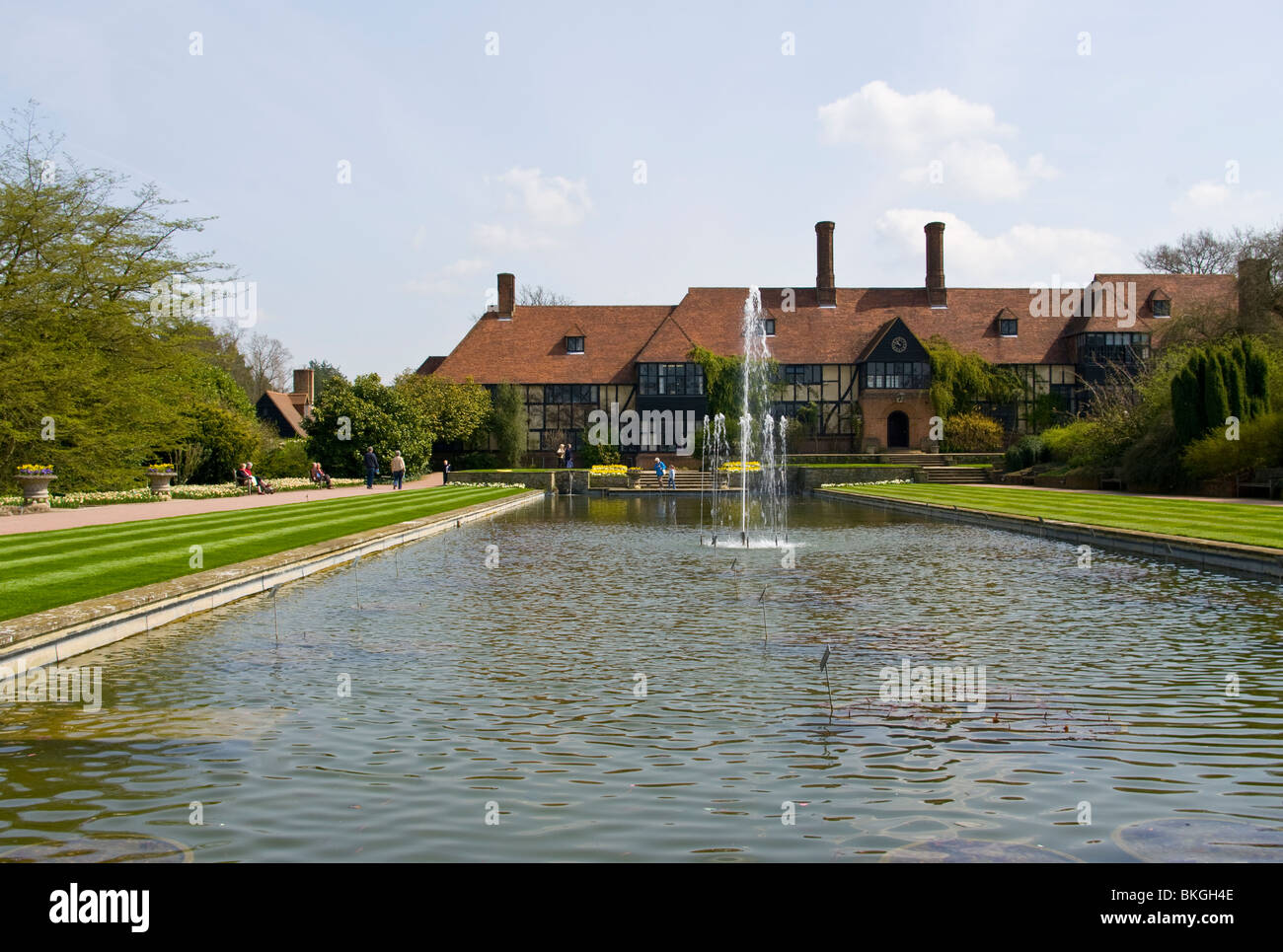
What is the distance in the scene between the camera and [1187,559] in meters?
15.9

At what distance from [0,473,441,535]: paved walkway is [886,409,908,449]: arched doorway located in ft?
119

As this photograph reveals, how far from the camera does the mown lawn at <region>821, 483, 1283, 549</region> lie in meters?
17.8

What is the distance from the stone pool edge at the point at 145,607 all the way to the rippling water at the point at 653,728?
0.26 m

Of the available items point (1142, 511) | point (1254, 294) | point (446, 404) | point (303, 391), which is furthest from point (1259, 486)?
point (303, 391)

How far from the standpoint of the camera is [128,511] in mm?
25438

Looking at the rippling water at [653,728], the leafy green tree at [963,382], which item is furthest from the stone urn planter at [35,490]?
the leafy green tree at [963,382]

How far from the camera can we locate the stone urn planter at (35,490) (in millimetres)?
26062

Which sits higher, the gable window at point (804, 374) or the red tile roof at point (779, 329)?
the red tile roof at point (779, 329)

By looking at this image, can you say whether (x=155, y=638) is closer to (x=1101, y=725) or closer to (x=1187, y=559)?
(x=1101, y=725)

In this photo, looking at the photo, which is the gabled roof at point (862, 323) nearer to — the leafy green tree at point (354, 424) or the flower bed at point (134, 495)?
the leafy green tree at point (354, 424)

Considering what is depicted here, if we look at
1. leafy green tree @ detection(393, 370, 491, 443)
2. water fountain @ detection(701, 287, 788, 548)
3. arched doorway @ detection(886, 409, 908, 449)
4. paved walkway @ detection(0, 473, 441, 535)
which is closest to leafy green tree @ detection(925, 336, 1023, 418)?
arched doorway @ detection(886, 409, 908, 449)

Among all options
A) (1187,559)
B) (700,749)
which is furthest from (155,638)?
(1187,559)

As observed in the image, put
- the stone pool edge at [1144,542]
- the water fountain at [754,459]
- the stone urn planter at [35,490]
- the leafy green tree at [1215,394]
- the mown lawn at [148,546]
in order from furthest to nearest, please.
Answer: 1. the leafy green tree at [1215,394]
2. the water fountain at [754,459]
3. the stone urn planter at [35,490]
4. the stone pool edge at [1144,542]
5. the mown lawn at [148,546]
